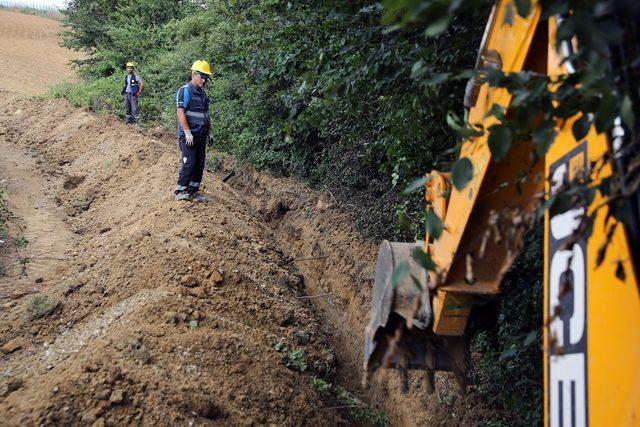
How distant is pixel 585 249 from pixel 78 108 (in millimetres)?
18607

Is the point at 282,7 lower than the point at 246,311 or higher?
higher

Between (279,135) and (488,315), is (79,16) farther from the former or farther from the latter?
(488,315)

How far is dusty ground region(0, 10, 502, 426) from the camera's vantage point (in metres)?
4.24

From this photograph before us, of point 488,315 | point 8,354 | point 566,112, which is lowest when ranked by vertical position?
point 8,354

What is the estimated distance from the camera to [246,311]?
6.01m

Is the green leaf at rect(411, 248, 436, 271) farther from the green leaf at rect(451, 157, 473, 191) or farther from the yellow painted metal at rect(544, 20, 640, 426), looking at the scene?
the yellow painted metal at rect(544, 20, 640, 426)

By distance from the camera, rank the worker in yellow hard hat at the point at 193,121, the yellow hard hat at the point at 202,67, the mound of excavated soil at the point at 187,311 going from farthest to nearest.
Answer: the worker in yellow hard hat at the point at 193,121
the yellow hard hat at the point at 202,67
the mound of excavated soil at the point at 187,311

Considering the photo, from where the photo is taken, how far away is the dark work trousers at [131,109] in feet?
54.3

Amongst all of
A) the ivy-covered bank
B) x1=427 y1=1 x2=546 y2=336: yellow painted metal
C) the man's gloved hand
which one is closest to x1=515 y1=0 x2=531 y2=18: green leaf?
the ivy-covered bank

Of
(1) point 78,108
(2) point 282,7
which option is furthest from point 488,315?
(1) point 78,108

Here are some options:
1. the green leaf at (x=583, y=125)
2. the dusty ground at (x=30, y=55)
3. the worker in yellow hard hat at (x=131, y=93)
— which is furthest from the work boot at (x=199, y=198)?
the dusty ground at (x=30, y=55)

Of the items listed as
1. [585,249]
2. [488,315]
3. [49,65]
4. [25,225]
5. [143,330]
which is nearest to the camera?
[585,249]

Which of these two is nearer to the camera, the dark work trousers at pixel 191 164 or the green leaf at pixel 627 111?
the green leaf at pixel 627 111

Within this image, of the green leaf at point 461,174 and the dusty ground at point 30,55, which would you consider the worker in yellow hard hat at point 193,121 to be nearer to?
the green leaf at point 461,174
